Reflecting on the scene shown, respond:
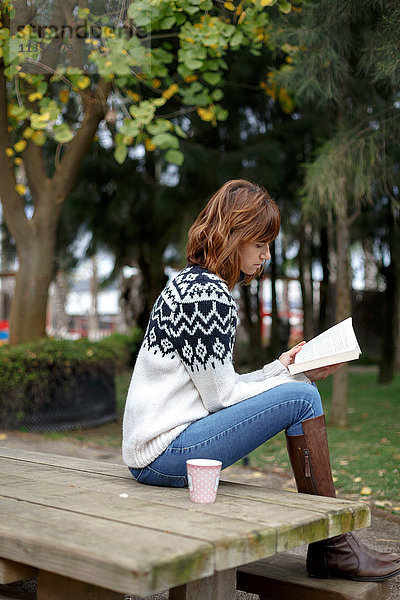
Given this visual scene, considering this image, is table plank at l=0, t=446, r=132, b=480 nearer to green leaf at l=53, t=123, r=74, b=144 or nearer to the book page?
the book page

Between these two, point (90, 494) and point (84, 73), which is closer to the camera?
point (90, 494)

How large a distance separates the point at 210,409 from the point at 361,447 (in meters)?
3.64

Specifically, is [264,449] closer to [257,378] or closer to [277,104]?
[257,378]

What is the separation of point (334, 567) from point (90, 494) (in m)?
0.80

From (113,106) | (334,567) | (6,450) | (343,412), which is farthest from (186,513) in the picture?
(113,106)

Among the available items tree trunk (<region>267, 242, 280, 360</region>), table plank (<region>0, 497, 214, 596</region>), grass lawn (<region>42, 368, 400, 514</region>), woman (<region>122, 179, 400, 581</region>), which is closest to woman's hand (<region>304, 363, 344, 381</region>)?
woman (<region>122, 179, 400, 581</region>)

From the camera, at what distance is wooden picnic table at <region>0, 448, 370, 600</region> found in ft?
4.84

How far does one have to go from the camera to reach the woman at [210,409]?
2.18 metres

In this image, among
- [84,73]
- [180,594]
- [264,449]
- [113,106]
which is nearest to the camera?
[180,594]

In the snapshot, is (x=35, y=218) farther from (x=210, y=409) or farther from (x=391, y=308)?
(x=391, y=308)

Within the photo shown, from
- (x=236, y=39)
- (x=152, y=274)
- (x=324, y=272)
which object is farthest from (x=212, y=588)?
(x=324, y=272)

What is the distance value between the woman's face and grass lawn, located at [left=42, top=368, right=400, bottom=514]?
204 centimetres

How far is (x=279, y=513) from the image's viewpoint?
6.19 feet

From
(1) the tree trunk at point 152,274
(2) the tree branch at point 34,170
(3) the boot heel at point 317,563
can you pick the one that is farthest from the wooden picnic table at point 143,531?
(1) the tree trunk at point 152,274
